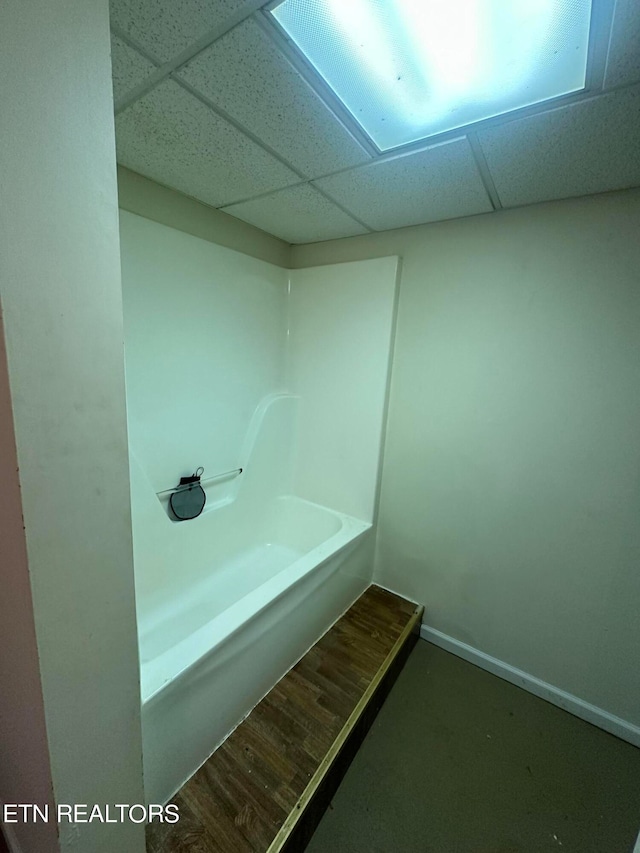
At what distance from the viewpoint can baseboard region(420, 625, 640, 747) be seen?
4.74 ft

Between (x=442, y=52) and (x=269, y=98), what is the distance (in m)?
0.45

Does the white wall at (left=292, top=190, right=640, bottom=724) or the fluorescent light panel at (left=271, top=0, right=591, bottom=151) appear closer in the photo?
the fluorescent light panel at (left=271, top=0, right=591, bottom=151)

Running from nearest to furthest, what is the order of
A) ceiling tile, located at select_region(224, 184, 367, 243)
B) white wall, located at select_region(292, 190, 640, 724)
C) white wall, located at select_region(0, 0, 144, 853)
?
1. white wall, located at select_region(0, 0, 144, 853)
2. white wall, located at select_region(292, 190, 640, 724)
3. ceiling tile, located at select_region(224, 184, 367, 243)

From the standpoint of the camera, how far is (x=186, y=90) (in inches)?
35.2

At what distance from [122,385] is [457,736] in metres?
1.89

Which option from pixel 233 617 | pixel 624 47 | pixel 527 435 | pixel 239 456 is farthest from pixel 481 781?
pixel 624 47

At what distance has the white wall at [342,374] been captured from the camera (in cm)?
193

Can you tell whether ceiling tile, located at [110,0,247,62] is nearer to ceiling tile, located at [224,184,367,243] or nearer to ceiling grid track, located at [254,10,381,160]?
ceiling grid track, located at [254,10,381,160]

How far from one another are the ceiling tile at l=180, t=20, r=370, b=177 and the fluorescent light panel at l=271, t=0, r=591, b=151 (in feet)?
0.23

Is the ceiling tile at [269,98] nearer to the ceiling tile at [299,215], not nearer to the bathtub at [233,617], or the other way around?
the ceiling tile at [299,215]

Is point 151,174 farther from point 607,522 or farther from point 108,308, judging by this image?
point 607,522

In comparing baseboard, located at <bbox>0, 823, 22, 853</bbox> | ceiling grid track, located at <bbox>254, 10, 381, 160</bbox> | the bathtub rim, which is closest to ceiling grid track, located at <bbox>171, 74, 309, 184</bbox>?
ceiling grid track, located at <bbox>254, 10, 381, 160</bbox>

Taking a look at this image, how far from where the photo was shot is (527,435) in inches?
61.5

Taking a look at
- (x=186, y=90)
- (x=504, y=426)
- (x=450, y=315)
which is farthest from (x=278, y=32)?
(x=504, y=426)
